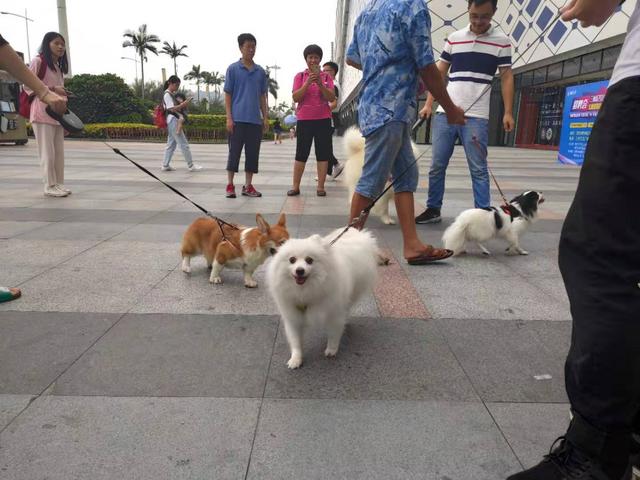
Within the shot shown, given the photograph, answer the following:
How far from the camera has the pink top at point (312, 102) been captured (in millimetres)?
7531

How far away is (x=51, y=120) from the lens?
6.84 m

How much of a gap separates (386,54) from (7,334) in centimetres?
320

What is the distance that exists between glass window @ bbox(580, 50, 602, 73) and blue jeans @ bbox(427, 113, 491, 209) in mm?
16056

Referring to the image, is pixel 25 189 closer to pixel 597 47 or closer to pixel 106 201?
pixel 106 201

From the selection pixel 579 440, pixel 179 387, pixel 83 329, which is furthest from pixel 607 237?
pixel 83 329

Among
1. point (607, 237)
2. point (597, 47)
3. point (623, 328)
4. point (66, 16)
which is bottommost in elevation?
point (623, 328)

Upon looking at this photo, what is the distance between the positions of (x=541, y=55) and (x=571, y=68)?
2.11 meters

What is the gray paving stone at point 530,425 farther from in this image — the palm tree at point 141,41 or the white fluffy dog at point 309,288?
the palm tree at point 141,41

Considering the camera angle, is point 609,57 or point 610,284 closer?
point 610,284

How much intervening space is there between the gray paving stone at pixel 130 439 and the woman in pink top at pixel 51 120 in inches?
204

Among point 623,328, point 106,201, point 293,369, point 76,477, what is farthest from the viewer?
point 106,201

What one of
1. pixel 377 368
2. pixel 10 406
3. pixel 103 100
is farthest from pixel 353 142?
pixel 103 100

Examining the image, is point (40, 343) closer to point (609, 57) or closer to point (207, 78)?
point (609, 57)

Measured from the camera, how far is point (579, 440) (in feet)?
4.86
